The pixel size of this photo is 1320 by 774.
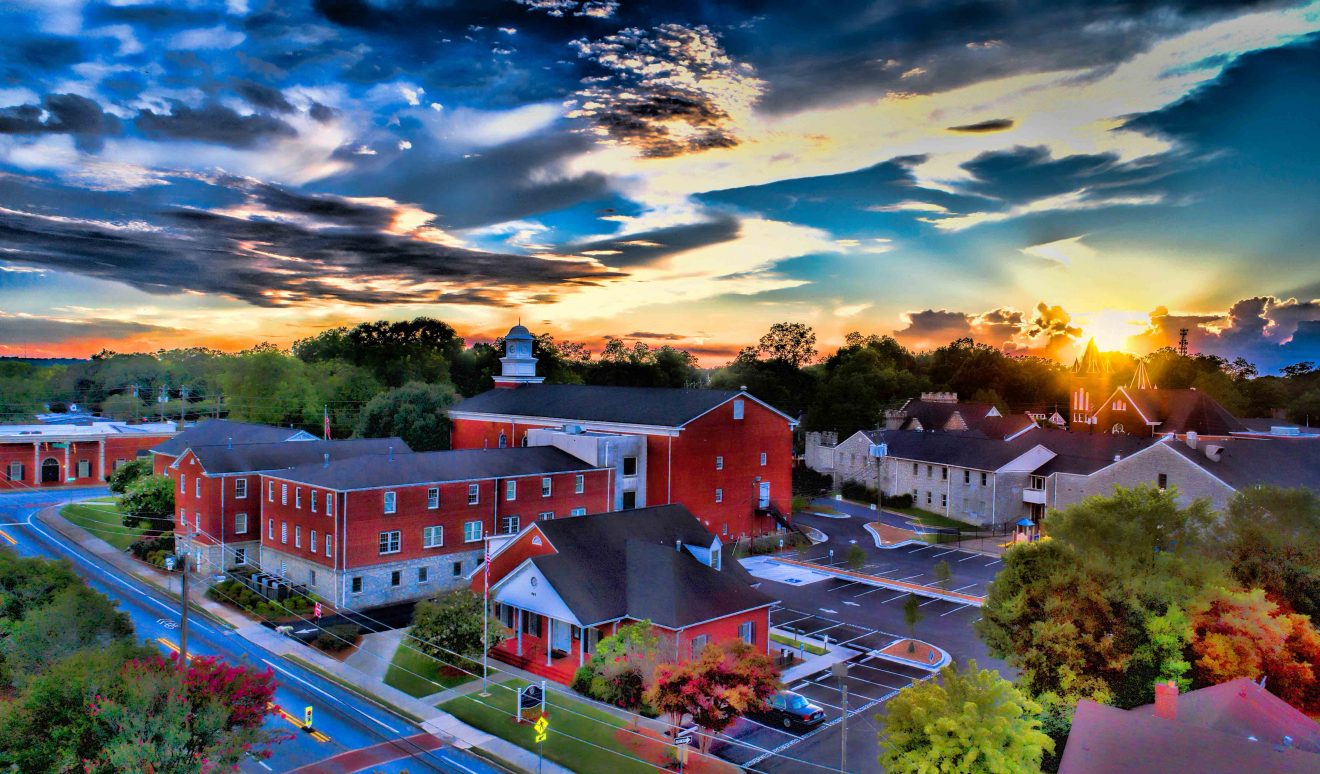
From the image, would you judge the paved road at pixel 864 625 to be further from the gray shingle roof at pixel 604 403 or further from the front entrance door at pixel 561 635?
the gray shingle roof at pixel 604 403

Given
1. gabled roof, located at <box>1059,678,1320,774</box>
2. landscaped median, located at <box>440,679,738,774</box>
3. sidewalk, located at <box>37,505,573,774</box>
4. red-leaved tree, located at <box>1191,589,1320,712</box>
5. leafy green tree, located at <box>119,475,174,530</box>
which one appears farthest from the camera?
leafy green tree, located at <box>119,475,174,530</box>

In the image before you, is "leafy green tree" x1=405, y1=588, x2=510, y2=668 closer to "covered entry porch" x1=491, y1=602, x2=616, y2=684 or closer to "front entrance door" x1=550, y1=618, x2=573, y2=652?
"covered entry porch" x1=491, y1=602, x2=616, y2=684

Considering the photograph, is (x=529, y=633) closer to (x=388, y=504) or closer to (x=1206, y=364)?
(x=388, y=504)

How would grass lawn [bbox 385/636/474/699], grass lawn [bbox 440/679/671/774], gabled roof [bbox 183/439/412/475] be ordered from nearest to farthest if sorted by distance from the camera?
grass lawn [bbox 440/679/671/774] → grass lawn [bbox 385/636/474/699] → gabled roof [bbox 183/439/412/475]

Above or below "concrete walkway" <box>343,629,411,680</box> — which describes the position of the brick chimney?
above

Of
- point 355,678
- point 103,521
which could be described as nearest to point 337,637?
point 355,678

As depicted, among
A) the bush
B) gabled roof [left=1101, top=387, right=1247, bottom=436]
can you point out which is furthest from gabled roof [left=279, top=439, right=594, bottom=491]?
gabled roof [left=1101, top=387, right=1247, bottom=436]
